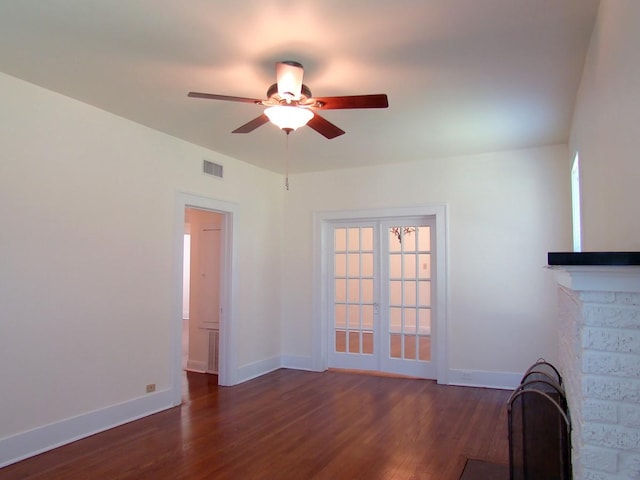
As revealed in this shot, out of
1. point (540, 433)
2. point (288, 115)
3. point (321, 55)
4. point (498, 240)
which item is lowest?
point (540, 433)

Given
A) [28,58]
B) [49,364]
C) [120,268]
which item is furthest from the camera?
[120,268]

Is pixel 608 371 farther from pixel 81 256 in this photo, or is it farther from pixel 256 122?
pixel 81 256

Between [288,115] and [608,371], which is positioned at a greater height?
[288,115]

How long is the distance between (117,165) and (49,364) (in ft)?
5.65

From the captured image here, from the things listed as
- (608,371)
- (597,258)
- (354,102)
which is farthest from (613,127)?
(354,102)

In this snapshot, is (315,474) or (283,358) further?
(283,358)

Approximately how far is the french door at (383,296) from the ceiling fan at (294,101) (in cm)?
300

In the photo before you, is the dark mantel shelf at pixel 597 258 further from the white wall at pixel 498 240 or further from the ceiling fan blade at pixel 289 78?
the white wall at pixel 498 240

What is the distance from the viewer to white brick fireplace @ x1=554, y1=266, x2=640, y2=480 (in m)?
1.54

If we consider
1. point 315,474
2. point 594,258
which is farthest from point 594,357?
point 315,474

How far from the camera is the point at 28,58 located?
2992 millimetres

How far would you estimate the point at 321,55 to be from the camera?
292cm

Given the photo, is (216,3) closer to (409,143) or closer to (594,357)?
(594,357)

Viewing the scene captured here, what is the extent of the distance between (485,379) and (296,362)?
2432 millimetres
